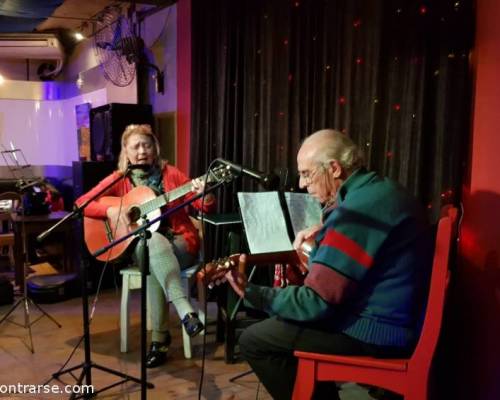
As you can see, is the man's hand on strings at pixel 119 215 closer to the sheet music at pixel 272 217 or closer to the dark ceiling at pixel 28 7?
the sheet music at pixel 272 217

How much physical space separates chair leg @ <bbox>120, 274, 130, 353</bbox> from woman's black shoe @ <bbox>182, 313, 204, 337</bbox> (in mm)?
519

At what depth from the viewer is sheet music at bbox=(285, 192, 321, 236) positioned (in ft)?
8.13

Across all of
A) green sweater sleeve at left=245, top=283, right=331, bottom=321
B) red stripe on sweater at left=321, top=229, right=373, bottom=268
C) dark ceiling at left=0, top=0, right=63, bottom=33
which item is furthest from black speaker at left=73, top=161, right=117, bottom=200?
red stripe on sweater at left=321, top=229, right=373, bottom=268

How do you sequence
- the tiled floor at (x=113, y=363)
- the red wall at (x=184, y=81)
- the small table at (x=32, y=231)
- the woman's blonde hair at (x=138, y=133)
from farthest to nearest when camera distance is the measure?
the red wall at (x=184, y=81) → the small table at (x=32, y=231) → the woman's blonde hair at (x=138, y=133) → the tiled floor at (x=113, y=363)

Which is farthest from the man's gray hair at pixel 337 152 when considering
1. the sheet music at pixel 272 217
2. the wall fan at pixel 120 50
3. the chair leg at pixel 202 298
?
the wall fan at pixel 120 50

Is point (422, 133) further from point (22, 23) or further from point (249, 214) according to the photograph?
point (22, 23)

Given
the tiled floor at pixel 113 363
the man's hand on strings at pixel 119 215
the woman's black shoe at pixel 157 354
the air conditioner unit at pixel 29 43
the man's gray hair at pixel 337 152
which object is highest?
the air conditioner unit at pixel 29 43

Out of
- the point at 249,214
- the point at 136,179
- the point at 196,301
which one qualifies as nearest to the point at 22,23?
the point at 136,179

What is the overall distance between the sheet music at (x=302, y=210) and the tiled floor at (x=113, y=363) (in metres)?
0.75

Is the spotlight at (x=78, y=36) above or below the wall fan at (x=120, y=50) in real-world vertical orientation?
above

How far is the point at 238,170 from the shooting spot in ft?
5.78

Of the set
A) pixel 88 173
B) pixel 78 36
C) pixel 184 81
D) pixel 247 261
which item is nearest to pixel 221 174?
pixel 247 261

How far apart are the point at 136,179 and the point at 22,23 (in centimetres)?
272

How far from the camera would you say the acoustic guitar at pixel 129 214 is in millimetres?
2543
